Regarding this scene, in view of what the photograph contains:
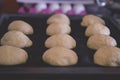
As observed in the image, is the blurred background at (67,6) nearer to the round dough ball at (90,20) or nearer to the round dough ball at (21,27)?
the round dough ball at (90,20)

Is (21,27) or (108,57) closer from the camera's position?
(108,57)

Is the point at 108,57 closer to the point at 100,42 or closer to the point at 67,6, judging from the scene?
the point at 100,42

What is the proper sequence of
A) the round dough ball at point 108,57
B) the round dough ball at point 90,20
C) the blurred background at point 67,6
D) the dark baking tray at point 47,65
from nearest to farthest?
the dark baking tray at point 47,65 < the round dough ball at point 108,57 < the round dough ball at point 90,20 < the blurred background at point 67,6

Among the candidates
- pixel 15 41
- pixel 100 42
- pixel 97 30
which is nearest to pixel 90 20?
pixel 97 30

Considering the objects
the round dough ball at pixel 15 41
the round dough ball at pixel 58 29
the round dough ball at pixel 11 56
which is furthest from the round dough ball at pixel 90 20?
the round dough ball at pixel 11 56

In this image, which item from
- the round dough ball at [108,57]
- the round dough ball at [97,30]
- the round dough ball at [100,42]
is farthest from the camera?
the round dough ball at [97,30]

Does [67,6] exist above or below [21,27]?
above
